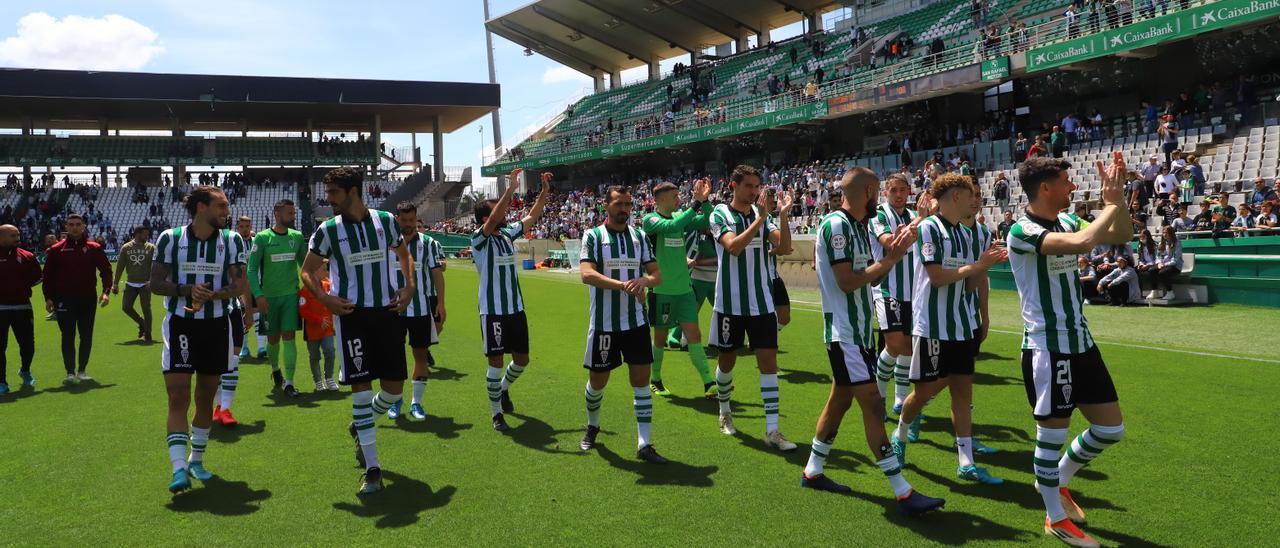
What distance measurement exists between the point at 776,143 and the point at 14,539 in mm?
35250

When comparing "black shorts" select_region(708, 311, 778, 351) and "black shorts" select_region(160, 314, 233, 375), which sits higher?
"black shorts" select_region(160, 314, 233, 375)

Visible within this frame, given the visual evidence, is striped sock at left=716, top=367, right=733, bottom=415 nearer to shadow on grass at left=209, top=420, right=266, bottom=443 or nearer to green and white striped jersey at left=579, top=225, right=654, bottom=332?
green and white striped jersey at left=579, top=225, right=654, bottom=332

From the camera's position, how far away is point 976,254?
5.40m

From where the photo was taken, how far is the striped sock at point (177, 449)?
5359 millimetres

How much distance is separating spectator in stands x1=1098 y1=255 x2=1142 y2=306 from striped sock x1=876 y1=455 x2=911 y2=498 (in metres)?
11.5

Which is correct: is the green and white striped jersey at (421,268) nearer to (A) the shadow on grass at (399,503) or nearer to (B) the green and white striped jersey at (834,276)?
(A) the shadow on grass at (399,503)

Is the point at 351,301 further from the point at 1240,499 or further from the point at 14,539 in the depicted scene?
the point at 1240,499

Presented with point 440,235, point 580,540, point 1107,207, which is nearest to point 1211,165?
point 1107,207

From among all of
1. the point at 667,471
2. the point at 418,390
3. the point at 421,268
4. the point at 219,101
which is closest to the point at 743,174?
the point at 667,471

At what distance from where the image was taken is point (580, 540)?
436 centimetres

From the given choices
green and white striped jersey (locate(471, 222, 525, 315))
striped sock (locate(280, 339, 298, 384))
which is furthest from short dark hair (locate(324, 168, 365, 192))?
striped sock (locate(280, 339, 298, 384))

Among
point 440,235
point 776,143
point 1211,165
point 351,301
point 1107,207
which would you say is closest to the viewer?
point 1107,207

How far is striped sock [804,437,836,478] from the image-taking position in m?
4.93

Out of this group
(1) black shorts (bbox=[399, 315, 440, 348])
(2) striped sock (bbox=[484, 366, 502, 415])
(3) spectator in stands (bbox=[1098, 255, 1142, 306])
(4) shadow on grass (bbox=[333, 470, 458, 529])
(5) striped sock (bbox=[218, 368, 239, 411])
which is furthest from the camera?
(3) spectator in stands (bbox=[1098, 255, 1142, 306])
